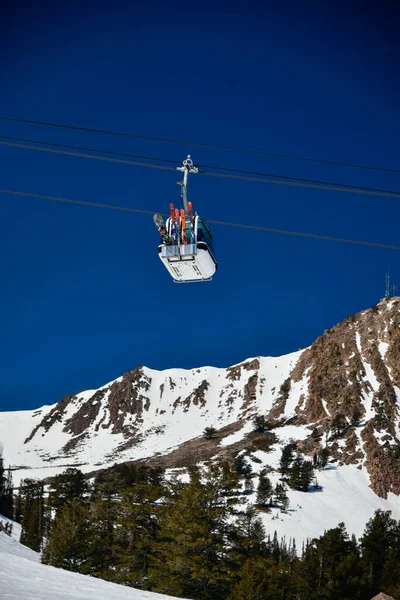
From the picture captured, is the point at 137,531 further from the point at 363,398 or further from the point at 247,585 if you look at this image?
the point at 363,398

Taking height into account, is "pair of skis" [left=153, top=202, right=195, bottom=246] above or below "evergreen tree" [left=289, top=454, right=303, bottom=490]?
above

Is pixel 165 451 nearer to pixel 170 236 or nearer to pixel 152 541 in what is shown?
pixel 152 541

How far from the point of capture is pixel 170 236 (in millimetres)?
22812

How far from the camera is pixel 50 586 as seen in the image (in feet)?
61.6

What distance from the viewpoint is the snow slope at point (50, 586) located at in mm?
16375

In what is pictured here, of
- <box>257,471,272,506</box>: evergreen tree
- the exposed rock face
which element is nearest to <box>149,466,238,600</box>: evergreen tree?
<box>257,471,272,506</box>: evergreen tree

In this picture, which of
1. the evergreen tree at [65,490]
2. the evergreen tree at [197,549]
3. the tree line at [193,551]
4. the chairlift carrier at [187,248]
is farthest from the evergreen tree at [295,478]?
the chairlift carrier at [187,248]

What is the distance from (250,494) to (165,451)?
261 feet

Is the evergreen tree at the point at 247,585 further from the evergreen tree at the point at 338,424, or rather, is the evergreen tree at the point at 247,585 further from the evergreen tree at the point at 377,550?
the evergreen tree at the point at 338,424

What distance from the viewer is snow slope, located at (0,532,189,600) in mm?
16375

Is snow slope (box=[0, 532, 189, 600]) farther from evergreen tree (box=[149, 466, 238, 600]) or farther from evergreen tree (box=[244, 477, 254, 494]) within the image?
evergreen tree (box=[244, 477, 254, 494])

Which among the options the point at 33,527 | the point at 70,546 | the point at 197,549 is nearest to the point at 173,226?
the point at 197,549

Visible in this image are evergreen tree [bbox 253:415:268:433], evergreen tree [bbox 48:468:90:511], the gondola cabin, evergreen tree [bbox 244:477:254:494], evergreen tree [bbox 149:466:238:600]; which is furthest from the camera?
evergreen tree [bbox 253:415:268:433]

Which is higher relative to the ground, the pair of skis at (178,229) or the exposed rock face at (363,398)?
the exposed rock face at (363,398)
